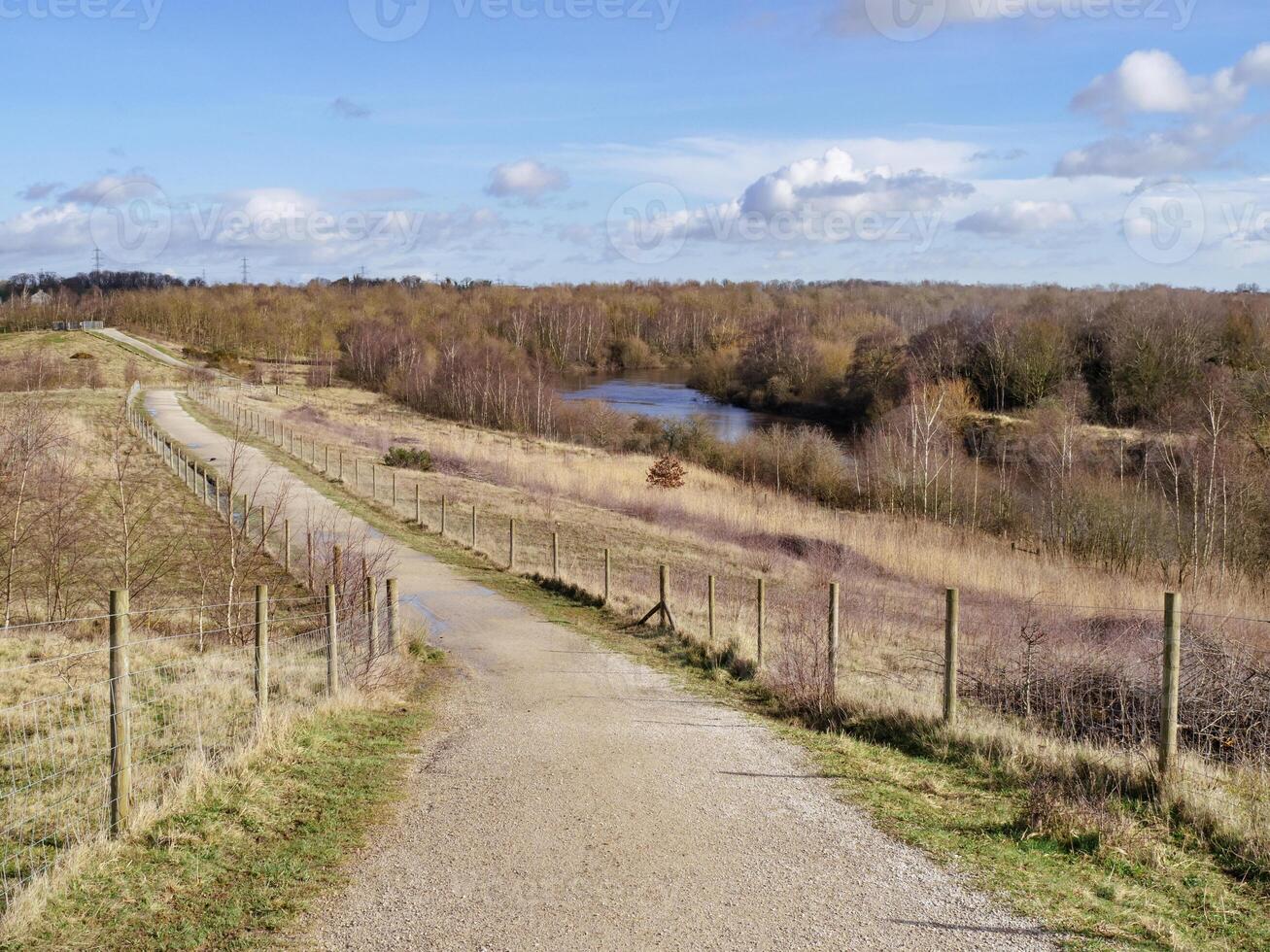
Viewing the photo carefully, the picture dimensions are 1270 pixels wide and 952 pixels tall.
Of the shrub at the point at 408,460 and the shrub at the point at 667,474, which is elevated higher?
the shrub at the point at 408,460

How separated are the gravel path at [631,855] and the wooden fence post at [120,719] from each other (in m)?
1.72

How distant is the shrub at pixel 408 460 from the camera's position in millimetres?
43969

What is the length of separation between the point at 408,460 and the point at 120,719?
1480 inches

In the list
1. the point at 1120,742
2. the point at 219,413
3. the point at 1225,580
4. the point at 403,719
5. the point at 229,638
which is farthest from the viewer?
the point at 219,413

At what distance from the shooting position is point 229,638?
1537cm

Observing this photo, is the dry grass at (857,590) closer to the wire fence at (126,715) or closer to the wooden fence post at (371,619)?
the wooden fence post at (371,619)

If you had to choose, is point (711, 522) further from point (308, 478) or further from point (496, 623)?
point (496, 623)

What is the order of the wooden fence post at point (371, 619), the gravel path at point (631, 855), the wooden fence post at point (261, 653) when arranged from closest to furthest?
the gravel path at point (631, 855) → the wooden fence post at point (261, 653) → the wooden fence post at point (371, 619)

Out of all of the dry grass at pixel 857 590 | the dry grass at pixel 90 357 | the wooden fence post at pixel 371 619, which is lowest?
the dry grass at pixel 857 590

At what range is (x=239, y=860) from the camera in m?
6.86

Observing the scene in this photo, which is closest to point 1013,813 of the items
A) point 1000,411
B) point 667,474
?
point 667,474

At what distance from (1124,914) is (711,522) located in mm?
28187

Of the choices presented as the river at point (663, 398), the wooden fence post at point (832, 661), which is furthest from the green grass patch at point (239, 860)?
the river at point (663, 398)

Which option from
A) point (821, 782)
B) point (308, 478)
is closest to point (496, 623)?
point (821, 782)
